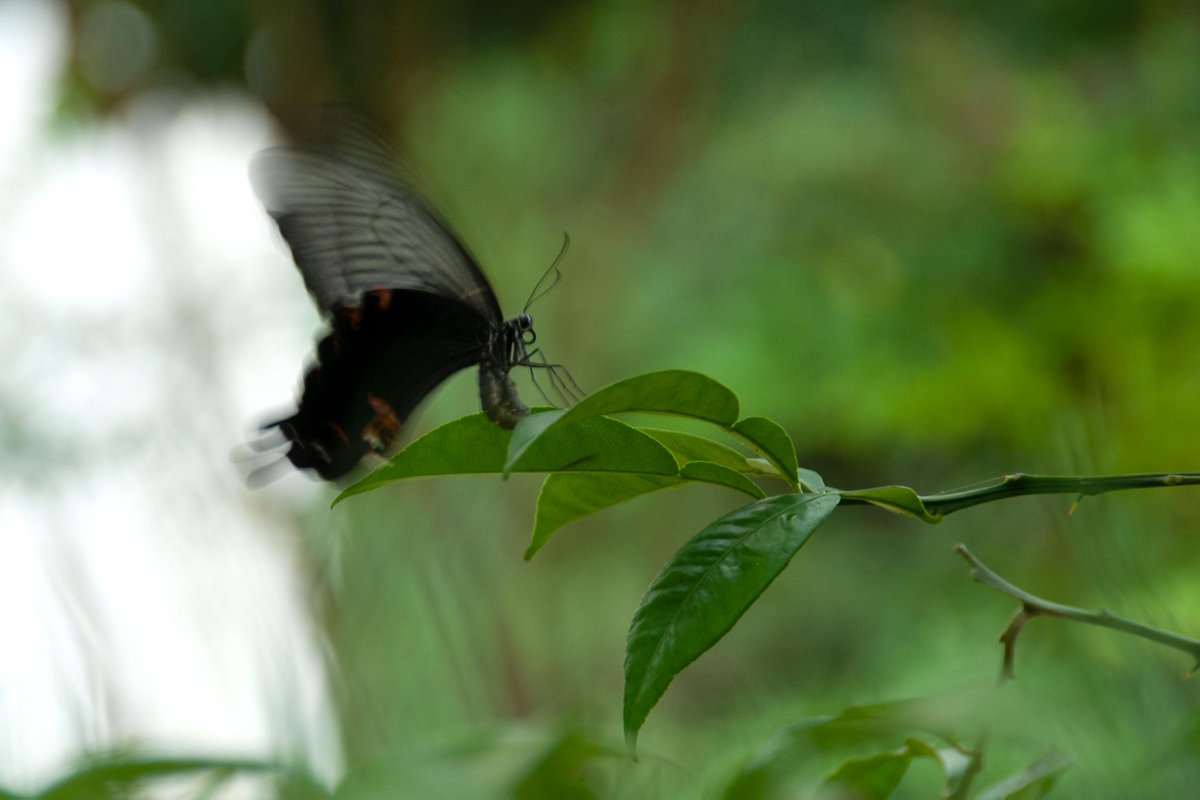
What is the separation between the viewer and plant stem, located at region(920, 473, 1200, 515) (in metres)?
0.27

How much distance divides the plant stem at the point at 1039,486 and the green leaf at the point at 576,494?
82 millimetres

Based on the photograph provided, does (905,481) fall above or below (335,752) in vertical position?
below

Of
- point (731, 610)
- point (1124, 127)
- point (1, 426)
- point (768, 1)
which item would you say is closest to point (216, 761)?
point (731, 610)

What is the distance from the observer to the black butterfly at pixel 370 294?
1.87 ft

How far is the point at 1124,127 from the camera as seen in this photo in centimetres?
215

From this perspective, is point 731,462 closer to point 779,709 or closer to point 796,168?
point 779,709

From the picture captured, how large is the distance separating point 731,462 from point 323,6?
7.49 feet

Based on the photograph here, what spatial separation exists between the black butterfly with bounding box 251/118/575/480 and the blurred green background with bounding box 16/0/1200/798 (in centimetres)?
31

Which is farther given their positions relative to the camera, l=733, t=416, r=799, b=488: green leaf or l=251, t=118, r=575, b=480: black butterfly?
l=251, t=118, r=575, b=480: black butterfly

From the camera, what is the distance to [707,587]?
10.5 inches

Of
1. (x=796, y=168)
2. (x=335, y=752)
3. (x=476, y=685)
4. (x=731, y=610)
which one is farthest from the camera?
(x=796, y=168)

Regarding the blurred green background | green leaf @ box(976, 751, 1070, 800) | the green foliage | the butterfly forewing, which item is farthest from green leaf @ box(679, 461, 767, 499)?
the blurred green background

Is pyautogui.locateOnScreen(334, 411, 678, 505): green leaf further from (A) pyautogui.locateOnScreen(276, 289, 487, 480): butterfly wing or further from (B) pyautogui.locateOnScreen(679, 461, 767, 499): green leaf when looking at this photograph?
(A) pyautogui.locateOnScreen(276, 289, 487, 480): butterfly wing

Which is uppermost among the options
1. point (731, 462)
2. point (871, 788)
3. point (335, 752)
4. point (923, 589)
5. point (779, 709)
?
point (731, 462)
